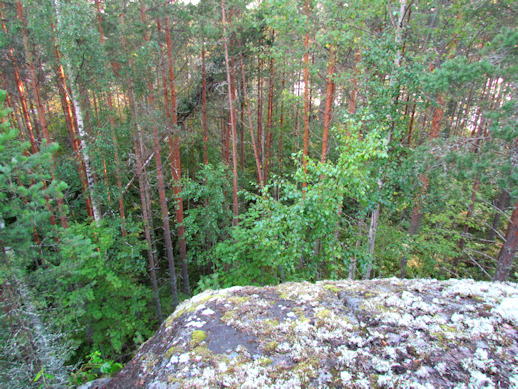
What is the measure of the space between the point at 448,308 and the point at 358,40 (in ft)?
18.6

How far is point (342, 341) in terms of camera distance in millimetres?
1548

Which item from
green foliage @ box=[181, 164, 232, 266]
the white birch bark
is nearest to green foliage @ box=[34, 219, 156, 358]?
the white birch bark

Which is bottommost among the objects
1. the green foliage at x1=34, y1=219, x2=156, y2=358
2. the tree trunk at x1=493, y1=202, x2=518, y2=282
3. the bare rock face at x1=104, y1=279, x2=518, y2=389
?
the green foliage at x1=34, y1=219, x2=156, y2=358

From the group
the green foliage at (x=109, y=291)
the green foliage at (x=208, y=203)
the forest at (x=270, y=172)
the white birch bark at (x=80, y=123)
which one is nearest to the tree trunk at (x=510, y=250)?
the forest at (x=270, y=172)

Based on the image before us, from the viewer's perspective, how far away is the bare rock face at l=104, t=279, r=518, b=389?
1.28 metres

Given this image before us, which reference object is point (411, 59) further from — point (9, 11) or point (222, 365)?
point (9, 11)

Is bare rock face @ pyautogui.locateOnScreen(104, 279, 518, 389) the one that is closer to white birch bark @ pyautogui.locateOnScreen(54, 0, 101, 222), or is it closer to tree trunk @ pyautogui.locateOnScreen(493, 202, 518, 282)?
tree trunk @ pyautogui.locateOnScreen(493, 202, 518, 282)

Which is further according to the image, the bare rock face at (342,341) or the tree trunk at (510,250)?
the tree trunk at (510,250)

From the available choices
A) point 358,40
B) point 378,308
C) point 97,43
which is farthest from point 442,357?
point 97,43

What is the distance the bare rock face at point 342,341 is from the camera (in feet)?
4.18

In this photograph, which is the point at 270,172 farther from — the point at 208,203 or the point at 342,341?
the point at 208,203

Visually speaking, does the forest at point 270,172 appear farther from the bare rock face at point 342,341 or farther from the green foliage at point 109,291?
the bare rock face at point 342,341

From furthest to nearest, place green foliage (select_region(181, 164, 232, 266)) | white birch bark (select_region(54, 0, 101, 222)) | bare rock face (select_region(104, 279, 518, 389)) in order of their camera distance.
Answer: green foliage (select_region(181, 164, 232, 266)), white birch bark (select_region(54, 0, 101, 222)), bare rock face (select_region(104, 279, 518, 389))

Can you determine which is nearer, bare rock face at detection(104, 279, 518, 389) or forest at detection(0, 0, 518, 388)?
bare rock face at detection(104, 279, 518, 389)
